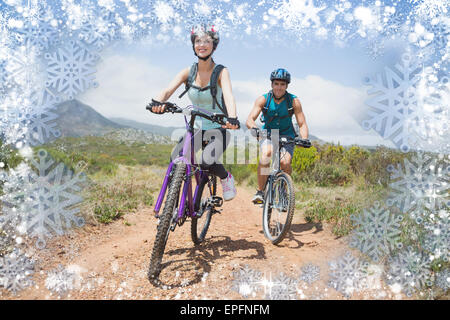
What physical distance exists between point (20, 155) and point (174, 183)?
270 centimetres

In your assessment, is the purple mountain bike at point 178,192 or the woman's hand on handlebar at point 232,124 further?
the woman's hand on handlebar at point 232,124

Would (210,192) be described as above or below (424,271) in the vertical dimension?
above

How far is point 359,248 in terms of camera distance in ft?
14.6

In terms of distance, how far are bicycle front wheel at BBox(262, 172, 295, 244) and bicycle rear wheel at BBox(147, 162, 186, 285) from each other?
176 centimetres

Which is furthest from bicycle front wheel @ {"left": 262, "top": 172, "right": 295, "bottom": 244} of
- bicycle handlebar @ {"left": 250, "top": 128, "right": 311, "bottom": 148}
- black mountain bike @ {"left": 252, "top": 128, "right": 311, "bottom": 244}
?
bicycle handlebar @ {"left": 250, "top": 128, "right": 311, "bottom": 148}

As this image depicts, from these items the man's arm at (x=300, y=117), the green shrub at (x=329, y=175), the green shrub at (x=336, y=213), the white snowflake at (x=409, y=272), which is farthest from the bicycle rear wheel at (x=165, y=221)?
the green shrub at (x=329, y=175)

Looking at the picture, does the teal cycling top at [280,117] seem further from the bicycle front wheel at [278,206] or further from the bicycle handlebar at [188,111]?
the bicycle handlebar at [188,111]

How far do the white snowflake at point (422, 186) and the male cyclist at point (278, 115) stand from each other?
163 cm

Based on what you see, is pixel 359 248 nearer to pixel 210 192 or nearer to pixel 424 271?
pixel 424 271

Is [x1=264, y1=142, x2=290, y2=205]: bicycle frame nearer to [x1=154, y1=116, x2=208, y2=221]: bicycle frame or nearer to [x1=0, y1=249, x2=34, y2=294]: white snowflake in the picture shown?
[x1=154, y1=116, x2=208, y2=221]: bicycle frame

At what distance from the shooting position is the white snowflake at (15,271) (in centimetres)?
343

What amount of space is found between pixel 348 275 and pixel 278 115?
9.08 feet

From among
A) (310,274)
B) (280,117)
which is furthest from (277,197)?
(310,274)

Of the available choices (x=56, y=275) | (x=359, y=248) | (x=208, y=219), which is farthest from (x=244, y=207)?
(x=56, y=275)
